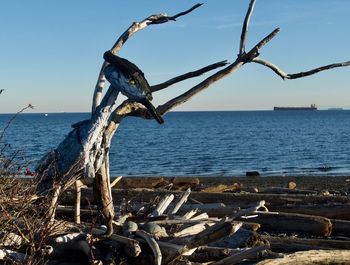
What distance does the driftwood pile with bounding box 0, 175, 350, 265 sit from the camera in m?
6.75

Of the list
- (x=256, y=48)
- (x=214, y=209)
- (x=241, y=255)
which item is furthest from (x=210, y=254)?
(x=214, y=209)

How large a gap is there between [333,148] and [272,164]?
1448 cm

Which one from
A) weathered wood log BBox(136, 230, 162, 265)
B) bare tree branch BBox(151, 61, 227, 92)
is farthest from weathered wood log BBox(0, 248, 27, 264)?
bare tree branch BBox(151, 61, 227, 92)

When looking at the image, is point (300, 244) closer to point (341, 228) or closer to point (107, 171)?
point (341, 228)

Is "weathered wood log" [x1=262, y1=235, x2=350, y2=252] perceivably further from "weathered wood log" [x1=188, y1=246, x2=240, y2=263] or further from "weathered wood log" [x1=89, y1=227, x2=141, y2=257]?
"weathered wood log" [x1=89, y1=227, x2=141, y2=257]

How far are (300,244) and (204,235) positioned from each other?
2.42 meters

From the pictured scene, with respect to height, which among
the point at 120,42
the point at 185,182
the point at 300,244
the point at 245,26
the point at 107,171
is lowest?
the point at 300,244

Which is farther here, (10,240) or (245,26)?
(245,26)

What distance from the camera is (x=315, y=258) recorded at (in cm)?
763

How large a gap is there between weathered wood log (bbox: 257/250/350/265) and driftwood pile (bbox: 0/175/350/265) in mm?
12

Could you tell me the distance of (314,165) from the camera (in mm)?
34250

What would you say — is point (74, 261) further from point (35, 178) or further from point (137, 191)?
point (137, 191)

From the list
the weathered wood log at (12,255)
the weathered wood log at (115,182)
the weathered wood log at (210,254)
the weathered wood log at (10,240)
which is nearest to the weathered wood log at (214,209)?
the weathered wood log at (115,182)

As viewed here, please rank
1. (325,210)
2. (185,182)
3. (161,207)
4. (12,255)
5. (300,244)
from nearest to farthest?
(12,255) < (300,244) < (161,207) < (325,210) < (185,182)
